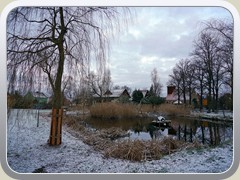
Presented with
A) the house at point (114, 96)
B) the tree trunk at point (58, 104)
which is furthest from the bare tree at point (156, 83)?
the tree trunk at point (58, 104)

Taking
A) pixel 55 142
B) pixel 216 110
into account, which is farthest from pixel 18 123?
pixel 216 110

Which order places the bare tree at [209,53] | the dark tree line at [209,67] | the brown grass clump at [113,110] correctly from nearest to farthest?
the dark tree line at [209,67]
the bare tree at [209,53]
the brown grass clump at [113,110]

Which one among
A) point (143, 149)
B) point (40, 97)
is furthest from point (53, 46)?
point (143, 149)

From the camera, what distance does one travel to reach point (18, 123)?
3.00 meters

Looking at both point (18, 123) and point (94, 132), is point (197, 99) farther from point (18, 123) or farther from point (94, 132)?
point (18, 123)

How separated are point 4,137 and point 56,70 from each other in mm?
837

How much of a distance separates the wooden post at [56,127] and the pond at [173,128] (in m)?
0.31

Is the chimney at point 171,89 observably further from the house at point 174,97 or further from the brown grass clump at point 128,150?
the brown grass clump at point 128,150

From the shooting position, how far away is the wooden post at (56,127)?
309 cm

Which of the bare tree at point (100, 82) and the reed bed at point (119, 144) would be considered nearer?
the bare tree at point (100, 82)

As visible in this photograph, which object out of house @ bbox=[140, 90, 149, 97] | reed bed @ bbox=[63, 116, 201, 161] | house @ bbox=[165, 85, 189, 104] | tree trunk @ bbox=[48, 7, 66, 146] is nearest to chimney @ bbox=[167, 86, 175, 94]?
house @ bbox=[165, 85, 189, 104]

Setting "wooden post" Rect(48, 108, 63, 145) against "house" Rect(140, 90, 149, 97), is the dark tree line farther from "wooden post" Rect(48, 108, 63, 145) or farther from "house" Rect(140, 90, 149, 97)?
"wooden post" Rect(48, 108, 63, 145)

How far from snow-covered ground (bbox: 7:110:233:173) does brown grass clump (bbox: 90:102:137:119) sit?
0.38m

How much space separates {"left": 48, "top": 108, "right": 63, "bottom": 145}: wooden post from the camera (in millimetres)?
3088
